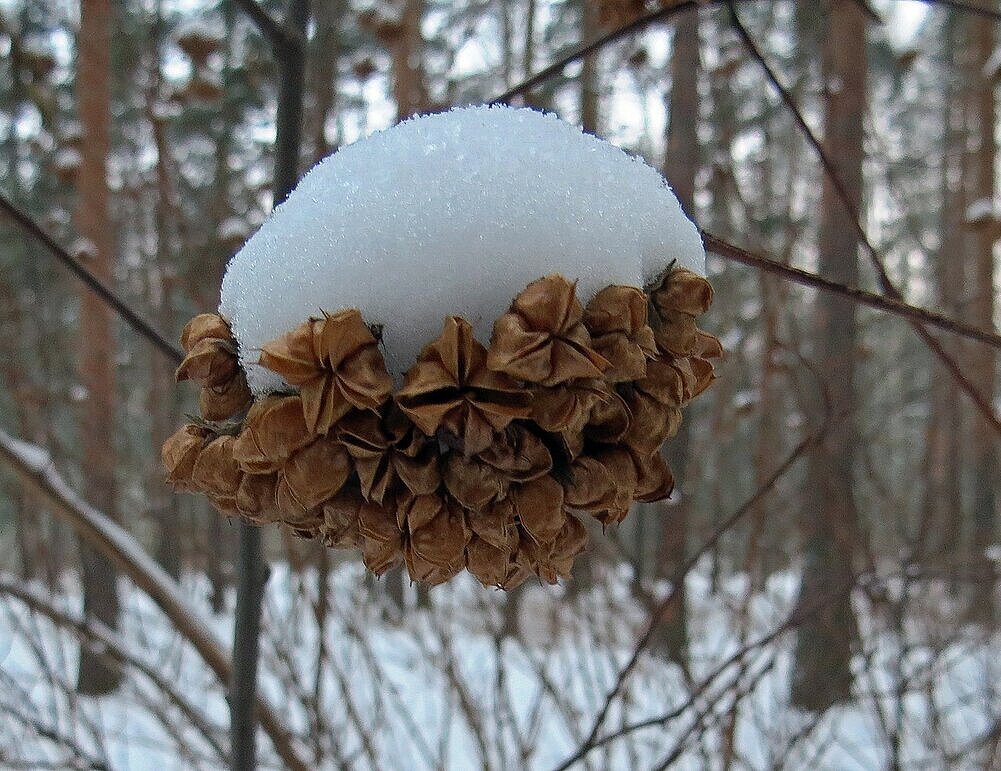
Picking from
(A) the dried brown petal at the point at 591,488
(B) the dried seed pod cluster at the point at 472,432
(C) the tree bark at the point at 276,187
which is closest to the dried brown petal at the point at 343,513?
(B) the dried seed pod cluster at the point at 472,432

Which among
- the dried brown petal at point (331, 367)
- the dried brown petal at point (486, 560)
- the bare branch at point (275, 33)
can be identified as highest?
the bare branch at point (275, 33)

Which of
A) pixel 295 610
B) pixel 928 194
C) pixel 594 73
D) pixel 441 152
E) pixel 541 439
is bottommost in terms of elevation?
pixel 295 610

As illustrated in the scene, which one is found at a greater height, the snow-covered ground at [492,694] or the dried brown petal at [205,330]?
the dried brown petal at [205,330]

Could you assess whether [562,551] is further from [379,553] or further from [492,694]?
[492,694]

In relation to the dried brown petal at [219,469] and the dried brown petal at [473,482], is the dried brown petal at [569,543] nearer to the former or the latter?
the dried brown petal at [473,482]

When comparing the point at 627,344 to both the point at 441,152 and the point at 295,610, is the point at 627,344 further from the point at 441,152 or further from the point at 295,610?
the point at 295,610

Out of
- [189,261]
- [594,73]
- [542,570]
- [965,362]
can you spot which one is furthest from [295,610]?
[965,362]

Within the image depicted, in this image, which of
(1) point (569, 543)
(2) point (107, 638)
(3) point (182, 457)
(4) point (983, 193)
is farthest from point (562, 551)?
(4) point (983, 193)
